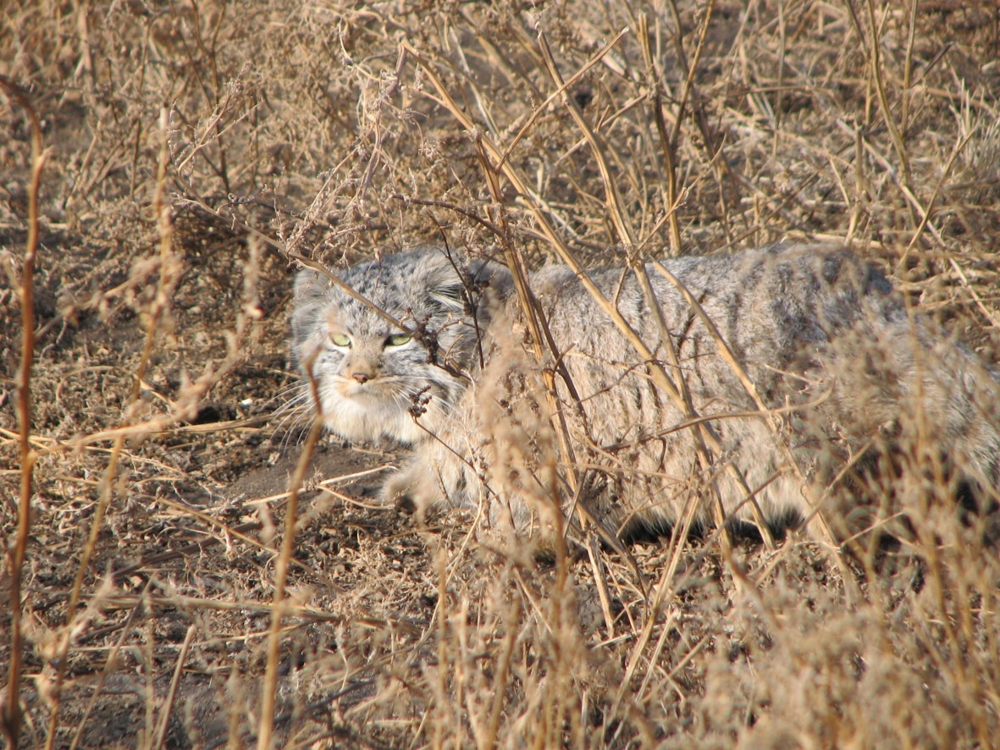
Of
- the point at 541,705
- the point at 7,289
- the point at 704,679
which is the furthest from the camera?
the point at 7,289

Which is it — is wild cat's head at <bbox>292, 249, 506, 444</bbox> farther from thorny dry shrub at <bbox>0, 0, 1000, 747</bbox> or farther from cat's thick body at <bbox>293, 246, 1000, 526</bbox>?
thorny dry shrub at <bbox>0, 0, 1000, 747</bbox>

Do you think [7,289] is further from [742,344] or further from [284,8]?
[742,344]

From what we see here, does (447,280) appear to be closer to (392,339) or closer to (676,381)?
(392,339)

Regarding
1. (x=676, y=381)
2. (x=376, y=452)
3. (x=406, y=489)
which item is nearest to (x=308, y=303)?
(x=376, y=452)

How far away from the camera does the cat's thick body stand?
2.78m

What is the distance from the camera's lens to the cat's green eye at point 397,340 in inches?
141

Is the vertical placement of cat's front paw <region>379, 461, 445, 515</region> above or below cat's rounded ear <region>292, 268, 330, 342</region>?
below

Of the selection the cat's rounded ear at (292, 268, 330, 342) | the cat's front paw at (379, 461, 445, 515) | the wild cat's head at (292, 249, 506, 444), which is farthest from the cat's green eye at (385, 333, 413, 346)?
the cat's front paw at (379, 461, 445, 515)

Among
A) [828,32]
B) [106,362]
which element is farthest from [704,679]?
[828,32]

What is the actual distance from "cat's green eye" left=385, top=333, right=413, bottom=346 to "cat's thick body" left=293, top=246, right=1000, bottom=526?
0.14 feet

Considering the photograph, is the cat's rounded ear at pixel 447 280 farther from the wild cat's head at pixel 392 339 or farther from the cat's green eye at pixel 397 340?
the cat's green eye at pixel 397 340

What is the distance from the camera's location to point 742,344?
317cm

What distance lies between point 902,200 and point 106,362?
163 inches

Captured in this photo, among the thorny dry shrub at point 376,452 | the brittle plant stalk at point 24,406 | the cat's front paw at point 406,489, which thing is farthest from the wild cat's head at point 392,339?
the brittle plant stalk at point 24,406
